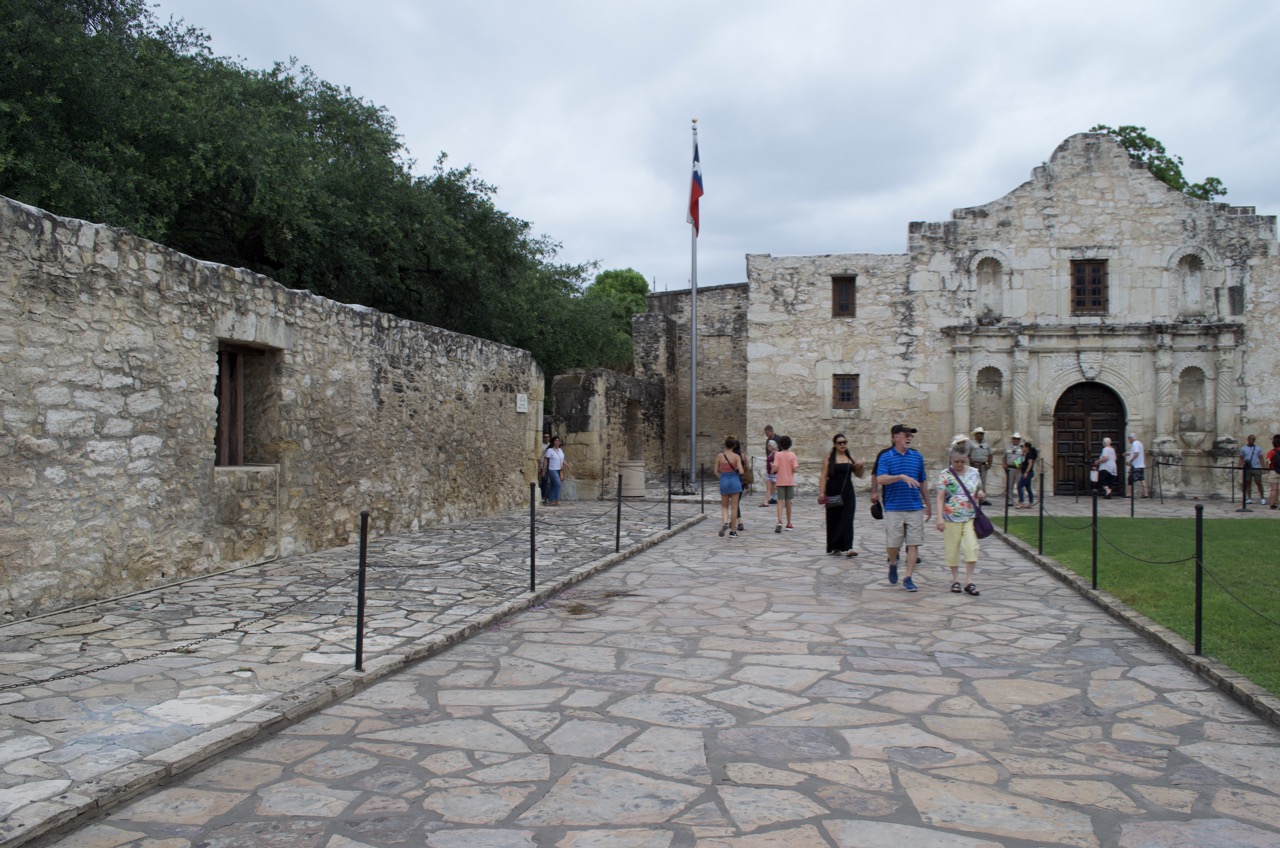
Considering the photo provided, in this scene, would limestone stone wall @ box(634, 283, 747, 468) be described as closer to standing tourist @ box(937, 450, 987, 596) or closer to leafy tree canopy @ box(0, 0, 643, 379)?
leafy tree canopy @ box(0, 0, 643, 379)

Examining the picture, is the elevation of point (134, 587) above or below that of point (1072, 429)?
Answer: below

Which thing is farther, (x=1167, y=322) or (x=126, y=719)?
(x=1167, y=322)

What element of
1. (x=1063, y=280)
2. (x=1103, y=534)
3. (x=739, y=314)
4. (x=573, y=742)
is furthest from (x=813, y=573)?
(x=739, y=314)

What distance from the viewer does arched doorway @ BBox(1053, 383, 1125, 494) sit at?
76.0 ft

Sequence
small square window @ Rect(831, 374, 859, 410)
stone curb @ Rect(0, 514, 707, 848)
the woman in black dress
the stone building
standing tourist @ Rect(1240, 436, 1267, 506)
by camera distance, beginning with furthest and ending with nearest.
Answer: small square window @ Rect(831, 374, 859, 410)
the stone building
standing tourist @ Rect(1240, 436, 1267, 506)
the woman in black dress
stone curb @ Rect(0, 514, 707, 848)

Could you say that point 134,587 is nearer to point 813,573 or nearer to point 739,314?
point 813,573

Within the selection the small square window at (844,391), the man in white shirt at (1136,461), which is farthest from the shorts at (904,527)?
the small square window at (844,391)

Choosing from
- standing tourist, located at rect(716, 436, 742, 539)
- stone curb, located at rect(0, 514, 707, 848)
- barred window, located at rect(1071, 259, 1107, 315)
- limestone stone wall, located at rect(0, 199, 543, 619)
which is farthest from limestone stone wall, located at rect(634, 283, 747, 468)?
stone curb, located at rect(0, 514, 707, 848)

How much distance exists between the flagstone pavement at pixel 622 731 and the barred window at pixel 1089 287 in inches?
699

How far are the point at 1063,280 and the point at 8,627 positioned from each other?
23100mm

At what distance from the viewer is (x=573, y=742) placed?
456 centimetres

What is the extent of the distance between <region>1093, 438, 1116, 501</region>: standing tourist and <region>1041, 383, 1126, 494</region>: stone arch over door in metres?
0.73

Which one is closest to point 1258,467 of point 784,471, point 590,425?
point 784,471

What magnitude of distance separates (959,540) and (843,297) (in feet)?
52.8
